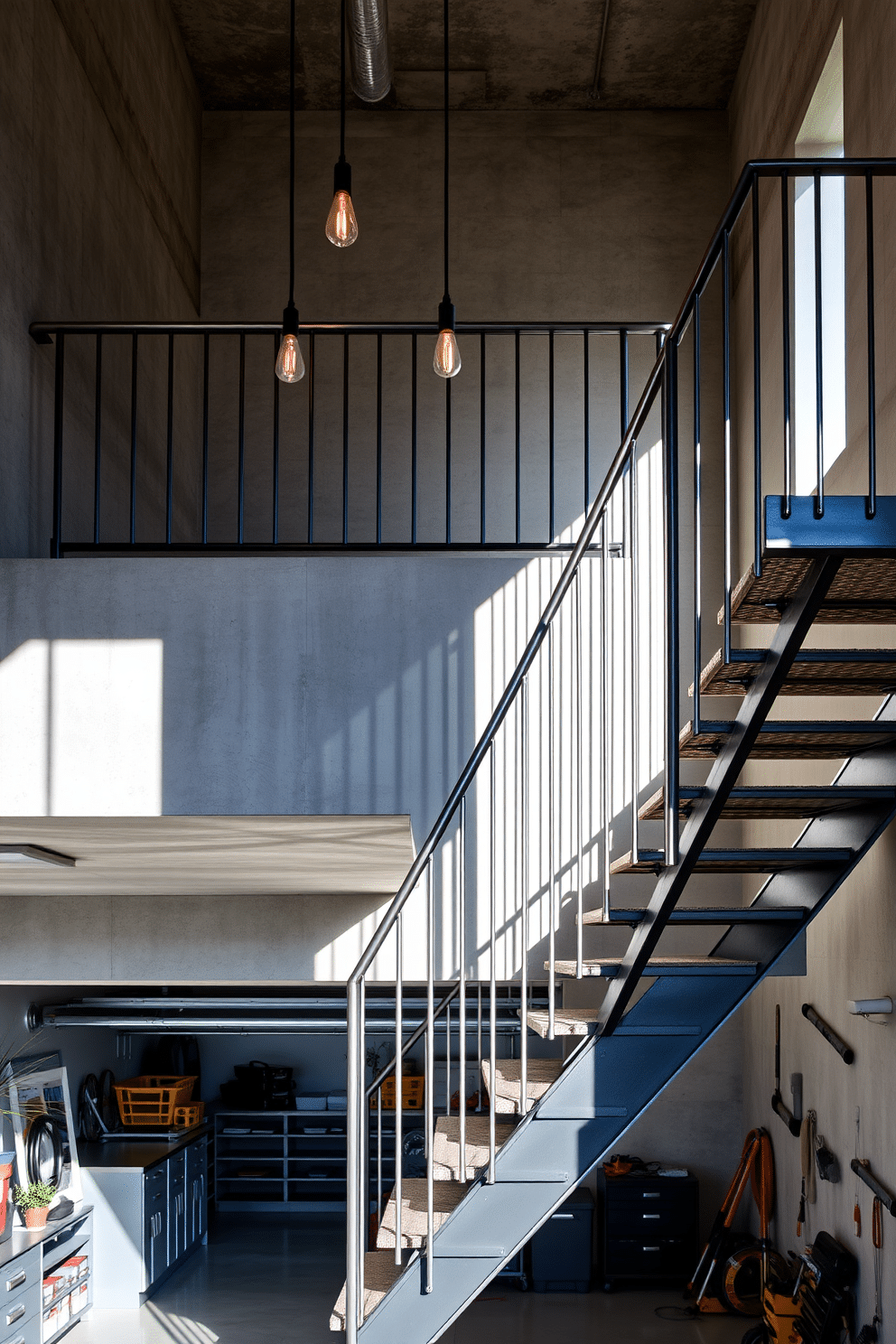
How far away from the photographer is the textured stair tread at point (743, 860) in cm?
374

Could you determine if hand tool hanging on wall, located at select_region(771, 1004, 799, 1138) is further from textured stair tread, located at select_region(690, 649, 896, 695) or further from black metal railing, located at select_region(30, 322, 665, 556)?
textured stair tread, located at select_region(690, 649, 896, 695)

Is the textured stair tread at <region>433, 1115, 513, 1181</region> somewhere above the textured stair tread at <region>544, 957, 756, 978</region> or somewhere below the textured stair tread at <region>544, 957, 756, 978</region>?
below

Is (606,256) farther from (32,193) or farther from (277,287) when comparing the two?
(32,193)

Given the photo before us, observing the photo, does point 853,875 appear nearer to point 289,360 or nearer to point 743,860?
point 743,860

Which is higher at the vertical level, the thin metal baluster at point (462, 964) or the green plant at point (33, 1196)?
the thin metal baluster at point (462, 964)

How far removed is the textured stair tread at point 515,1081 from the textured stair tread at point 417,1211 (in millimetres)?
311

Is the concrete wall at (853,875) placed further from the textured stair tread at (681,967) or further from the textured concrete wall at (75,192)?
the textured concrete wall at (75,192)

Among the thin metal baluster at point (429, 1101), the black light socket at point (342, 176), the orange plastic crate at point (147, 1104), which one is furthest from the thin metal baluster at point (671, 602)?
the orange plastic crate at point (147, 1104)

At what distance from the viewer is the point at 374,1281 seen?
4.40m

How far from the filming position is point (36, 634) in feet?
14.1

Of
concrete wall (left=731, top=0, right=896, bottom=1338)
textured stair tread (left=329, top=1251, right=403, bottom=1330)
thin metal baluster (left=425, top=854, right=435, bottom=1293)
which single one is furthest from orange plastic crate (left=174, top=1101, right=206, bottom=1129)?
thin metal baluster (left=425, top=854, right=435, bottom=1293)

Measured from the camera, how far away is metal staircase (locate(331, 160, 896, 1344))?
3010 mm

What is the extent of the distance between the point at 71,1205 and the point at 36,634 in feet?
18.1

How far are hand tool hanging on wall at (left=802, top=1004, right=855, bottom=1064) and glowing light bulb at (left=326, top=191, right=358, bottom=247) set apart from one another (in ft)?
13.3
